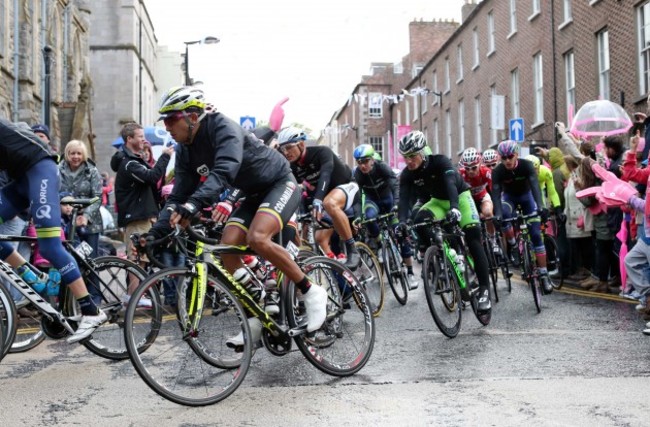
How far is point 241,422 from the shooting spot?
14.5 feet

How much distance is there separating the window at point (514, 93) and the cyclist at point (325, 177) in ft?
77.7

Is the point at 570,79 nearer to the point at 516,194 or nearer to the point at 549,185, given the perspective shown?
the point at 549,185

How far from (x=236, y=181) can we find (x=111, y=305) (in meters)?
1.44

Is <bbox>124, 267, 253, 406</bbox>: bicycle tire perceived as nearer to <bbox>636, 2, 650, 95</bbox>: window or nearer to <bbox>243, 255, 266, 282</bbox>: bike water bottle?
<bbox>243, 255, 266, 282</bbox>: bike water bottle

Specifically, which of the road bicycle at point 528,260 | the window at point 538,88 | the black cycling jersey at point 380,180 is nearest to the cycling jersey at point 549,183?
the road bicycle at point 528,260

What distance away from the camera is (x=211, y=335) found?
201 inches

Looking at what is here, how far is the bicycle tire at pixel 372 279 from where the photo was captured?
9258mm

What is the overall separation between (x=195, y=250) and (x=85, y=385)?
1.23m

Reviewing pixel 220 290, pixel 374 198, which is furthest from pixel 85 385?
pixel 374 198

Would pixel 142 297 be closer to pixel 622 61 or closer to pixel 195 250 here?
pixel 195 250

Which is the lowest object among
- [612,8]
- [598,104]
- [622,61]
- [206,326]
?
[206,326]

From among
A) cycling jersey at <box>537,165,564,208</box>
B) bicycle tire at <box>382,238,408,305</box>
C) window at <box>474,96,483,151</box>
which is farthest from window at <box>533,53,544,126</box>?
bicycle tire at <box>382,238,408,305</box>

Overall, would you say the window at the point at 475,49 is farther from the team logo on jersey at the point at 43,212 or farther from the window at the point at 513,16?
the team logo on jersey at the point at 43,212

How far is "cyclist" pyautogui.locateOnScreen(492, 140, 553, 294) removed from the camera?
10.4m
